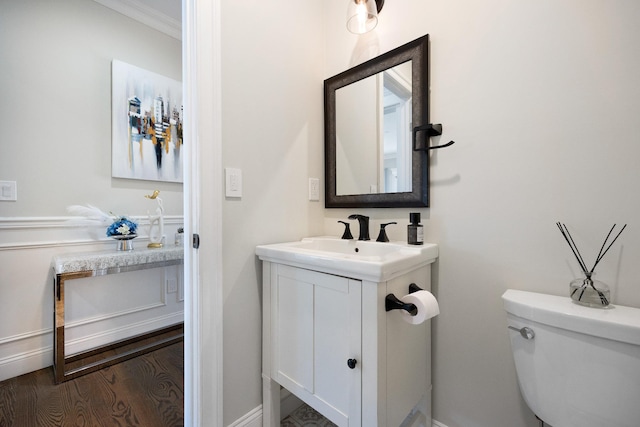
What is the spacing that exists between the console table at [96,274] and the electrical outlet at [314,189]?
1.25m

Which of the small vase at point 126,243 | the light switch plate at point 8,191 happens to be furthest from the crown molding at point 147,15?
the small vase at point 126,243

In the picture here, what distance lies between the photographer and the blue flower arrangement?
189 centimetres

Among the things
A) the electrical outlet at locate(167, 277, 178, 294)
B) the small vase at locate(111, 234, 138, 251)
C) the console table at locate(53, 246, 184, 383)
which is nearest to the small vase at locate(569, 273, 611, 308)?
the console table at locate(53, 246, 184, 383)

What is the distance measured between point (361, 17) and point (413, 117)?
0.58 m

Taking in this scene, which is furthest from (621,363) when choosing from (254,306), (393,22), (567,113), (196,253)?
(393,22)

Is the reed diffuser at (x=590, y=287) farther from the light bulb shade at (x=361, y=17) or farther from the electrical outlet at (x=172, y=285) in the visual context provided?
the electrical outlet at (x=172, y=285)

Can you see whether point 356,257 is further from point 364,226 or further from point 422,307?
point 422,307

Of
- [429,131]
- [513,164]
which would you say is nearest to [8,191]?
[429,131]

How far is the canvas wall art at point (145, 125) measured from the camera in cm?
203

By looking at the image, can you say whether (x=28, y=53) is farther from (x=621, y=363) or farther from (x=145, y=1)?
(x=621, y=363)

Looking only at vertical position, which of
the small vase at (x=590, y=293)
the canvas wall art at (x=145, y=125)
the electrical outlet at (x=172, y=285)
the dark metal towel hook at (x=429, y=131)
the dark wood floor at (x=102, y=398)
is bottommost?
the dark wood floor at (x=102, y=398)

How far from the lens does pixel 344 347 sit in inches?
34.9

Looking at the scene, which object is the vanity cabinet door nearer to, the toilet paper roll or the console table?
the toilet paper roll

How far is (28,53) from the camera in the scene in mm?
1690
